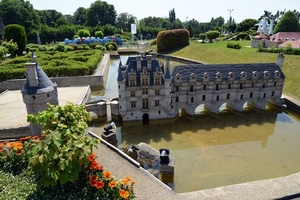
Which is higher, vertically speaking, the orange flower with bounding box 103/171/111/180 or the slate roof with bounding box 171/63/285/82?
the slate roof with bounding box 171/63/285/82

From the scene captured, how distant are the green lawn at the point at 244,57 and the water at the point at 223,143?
11.1m

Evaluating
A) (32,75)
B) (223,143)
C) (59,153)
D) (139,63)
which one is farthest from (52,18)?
(59,153)

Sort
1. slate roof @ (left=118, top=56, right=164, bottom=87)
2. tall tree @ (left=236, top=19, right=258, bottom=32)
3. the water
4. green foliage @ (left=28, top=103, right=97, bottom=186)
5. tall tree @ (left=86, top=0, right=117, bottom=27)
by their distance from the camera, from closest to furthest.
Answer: green foliage @ (left=28, top=103, right=97, bottom=186) → the water → slate roof @ (left=118, top=56, right=164, bottom=87) → tall tree @ (left=236, top=19, right=258, bottom=32) → tall tree @ (left=86, top=0, right=117, bottom=27)

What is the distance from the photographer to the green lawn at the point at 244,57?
1689 inches

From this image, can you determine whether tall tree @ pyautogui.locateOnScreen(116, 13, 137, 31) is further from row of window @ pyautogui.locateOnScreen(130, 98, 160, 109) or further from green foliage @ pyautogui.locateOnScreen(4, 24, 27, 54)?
row of window @ pyautogui.locateOnScreen(130, 98, 160, 109)

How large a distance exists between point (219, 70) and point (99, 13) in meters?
144

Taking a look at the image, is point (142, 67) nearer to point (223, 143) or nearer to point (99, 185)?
point (223, 143)

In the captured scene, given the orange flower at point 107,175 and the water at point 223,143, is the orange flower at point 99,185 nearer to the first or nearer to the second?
the orange flower at point 107,175

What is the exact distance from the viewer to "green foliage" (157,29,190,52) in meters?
91.0

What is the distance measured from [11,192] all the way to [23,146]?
189 inches

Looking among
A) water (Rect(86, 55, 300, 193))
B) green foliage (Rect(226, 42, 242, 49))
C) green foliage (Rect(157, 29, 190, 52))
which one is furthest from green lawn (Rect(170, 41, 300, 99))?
water (Rect(86, 55, 300, 193))

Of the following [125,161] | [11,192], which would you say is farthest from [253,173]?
[11,192]

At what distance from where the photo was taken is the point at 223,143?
1053 inches

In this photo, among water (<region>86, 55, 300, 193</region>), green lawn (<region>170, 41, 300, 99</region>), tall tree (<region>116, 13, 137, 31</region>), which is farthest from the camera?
tall tree (<region>116, 13, 137, 31</region>)
